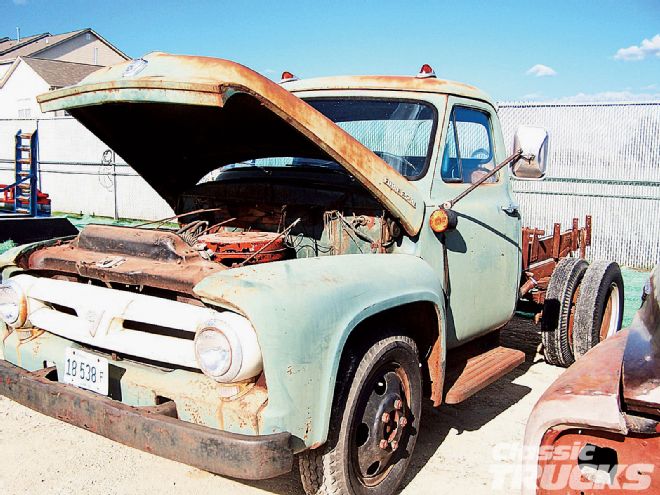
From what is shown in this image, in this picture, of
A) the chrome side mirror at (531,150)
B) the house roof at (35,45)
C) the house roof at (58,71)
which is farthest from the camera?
the house roof at (35,45)

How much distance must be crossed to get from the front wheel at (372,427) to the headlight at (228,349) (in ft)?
1.63

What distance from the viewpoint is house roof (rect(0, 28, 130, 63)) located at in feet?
137

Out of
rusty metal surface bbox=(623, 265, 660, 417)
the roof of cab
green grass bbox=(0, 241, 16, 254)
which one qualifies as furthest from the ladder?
rusty metal surface bbox=(623, 265, 660, 417)

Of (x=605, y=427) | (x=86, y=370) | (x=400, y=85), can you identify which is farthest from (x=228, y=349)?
(x=400, y=85)

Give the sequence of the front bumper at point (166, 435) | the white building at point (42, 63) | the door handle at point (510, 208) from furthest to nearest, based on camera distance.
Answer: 1. the white building at point (42, 63)
2. the door handle at point (510, 208)
3. the front bumper at point (166, 435)

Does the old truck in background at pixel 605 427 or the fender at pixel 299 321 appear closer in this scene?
the old truck in background at pixel 605 427

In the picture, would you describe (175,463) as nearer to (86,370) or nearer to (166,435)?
(86,370)

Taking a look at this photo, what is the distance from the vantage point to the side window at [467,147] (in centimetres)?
409

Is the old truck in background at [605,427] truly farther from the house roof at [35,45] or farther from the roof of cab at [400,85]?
the house roof at [35,45]

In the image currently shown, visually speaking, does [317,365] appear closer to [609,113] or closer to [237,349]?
[237,349]

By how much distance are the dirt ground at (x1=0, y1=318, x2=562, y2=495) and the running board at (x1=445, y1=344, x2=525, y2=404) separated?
422 millimetres

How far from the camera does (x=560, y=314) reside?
5379mm

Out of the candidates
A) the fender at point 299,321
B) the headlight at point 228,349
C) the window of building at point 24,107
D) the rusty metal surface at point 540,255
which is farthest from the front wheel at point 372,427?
the window of building at point 24,107

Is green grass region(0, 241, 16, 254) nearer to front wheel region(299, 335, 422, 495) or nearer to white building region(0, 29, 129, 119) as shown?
front wheel region(299, 335, 422, 495)
